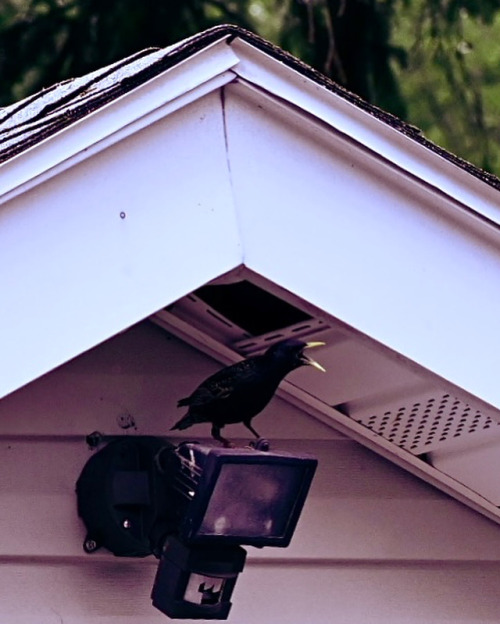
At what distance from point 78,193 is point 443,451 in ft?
3.83

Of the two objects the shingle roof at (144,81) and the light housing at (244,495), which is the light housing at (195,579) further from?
the shingle roof at (144,81)

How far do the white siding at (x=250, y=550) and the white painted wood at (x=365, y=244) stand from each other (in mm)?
783

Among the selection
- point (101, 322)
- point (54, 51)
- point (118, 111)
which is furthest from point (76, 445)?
point (54, 51)

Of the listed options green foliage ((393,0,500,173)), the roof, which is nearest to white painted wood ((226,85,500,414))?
the roof

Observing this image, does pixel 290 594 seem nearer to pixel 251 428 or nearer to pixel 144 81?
pixel 251 428

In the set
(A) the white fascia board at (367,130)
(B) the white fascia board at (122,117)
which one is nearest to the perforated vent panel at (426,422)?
(A) the white fascia board at (367,130)

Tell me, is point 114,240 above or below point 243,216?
below

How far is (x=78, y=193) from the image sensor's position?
2.22 metres

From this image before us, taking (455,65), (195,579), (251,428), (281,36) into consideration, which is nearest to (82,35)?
(281,36)

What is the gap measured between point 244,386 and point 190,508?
30 cm

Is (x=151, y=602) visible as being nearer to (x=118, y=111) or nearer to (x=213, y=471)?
(x=213, y=471)

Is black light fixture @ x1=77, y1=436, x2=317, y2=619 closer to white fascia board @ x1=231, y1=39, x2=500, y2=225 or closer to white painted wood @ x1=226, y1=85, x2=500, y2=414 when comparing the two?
white painted wood @ x1=226, y1=85, x2=500, y2=414

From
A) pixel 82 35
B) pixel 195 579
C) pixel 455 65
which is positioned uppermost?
pixel 455 65

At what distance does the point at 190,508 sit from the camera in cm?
255
